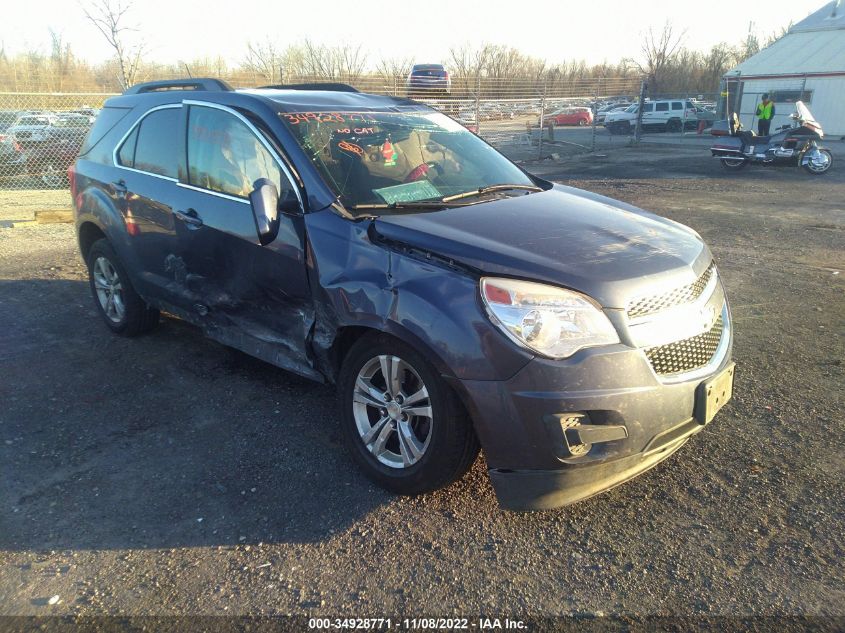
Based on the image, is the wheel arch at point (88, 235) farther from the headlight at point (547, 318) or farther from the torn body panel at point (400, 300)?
the headlight at point (547, 318)

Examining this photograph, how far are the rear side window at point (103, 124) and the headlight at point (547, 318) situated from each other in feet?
12.4

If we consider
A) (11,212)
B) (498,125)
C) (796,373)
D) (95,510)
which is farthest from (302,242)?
(498,125)

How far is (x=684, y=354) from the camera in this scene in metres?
2.91

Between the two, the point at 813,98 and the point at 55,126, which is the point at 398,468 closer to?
the point at 55,126

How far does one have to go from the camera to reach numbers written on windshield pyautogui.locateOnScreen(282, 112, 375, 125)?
3.83 meters

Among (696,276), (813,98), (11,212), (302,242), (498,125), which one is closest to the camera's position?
(696,276)

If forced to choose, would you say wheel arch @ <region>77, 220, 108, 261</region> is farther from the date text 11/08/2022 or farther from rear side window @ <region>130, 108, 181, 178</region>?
the date text 11/08/2022

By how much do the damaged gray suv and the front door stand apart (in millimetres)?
13

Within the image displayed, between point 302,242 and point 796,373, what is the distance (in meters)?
3.43

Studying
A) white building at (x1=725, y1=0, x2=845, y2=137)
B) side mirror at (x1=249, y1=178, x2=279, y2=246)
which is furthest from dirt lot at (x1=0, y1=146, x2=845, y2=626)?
white building at (x1=725, y1=0, x2=845, y2=137)

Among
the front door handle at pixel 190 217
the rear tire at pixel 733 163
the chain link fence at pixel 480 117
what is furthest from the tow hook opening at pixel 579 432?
the rear tire at pixel 733 163

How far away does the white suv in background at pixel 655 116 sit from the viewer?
33656 millimetres

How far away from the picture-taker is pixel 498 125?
23.1 m

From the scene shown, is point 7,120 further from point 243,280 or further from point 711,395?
point 711,395
